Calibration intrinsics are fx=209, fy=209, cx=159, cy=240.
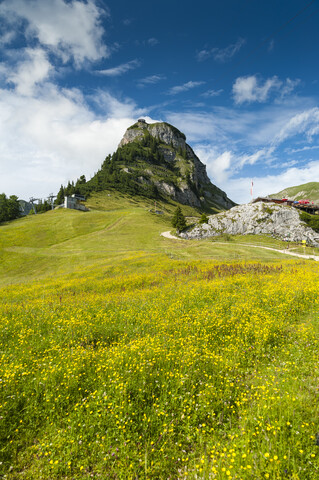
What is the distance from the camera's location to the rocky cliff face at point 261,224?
70312 mm

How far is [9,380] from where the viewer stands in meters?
5.52

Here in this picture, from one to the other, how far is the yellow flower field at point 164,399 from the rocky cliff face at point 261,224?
6827 centimetres

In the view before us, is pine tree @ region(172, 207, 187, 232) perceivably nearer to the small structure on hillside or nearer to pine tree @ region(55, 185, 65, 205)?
the small structure on hillside

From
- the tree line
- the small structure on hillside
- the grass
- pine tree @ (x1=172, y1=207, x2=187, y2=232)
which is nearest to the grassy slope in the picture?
pine tree @ (x1=172, y1=207, x2=187, y2=232)

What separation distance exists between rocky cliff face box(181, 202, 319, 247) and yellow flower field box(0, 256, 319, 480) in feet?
224

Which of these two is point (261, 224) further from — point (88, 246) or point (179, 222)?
point (88, 246)

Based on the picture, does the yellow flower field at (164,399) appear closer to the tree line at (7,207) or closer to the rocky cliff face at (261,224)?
the rocky cliff face at (261,224)

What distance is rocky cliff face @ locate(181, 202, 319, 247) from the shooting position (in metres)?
70.3

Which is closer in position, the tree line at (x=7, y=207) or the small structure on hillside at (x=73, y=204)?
the tree line at (x=7, y=207)

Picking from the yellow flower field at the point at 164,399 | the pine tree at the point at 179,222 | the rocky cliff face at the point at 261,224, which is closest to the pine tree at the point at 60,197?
the pine tree at the point at 179,222

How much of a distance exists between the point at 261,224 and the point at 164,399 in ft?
253

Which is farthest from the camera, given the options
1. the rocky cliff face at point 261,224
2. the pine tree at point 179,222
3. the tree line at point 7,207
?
the tree line at point 7,207

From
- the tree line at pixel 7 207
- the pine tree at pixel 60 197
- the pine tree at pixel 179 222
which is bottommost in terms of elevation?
the pine tree at pixel 179 222

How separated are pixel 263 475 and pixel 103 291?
53.6ft
